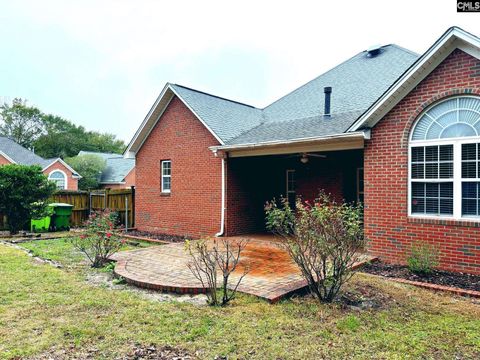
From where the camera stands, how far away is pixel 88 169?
1512 inches

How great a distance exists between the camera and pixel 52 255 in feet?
30.3

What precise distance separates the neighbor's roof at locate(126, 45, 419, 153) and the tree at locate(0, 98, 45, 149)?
2047 inches

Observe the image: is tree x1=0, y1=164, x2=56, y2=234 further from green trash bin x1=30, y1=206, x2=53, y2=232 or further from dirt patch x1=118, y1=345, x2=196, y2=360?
dirt patch x1=118, y1=345, x2=196, y2=360

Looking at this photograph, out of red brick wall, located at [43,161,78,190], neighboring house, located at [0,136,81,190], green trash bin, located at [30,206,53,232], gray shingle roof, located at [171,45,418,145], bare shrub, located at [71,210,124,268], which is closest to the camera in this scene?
bare shrub, located at [71,210,124,268]

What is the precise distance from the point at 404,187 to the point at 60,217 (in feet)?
44.9

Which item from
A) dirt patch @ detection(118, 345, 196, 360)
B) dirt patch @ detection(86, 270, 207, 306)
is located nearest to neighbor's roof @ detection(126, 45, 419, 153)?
dirt patch @ detection(86, 270, 207, 306)

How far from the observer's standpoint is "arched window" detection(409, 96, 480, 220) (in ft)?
22.4

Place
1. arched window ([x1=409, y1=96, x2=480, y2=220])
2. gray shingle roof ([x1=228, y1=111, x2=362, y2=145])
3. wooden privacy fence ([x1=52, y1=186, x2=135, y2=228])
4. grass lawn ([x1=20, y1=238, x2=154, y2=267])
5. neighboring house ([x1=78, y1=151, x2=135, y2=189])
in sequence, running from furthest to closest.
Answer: neighboring house ([x1=78, y1=151, x2=135, y2=189])
wooden privacy fence ([x1=52, y1=186, x2=135, y2=228])
gray shingle roof ([x1=228, y1=111, x2=362, y2=145])
grass lawn ([x1=20, y1=238, x2=154, y2=267])
arched window ([x1=409, y1=96, x2=480, y2=220])

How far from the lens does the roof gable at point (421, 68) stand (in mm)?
6676

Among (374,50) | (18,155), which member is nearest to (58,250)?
(374,50)

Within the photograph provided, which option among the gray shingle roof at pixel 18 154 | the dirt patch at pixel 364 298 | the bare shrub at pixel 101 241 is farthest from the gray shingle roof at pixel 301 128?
the gray shingle roof at pixel 18 154

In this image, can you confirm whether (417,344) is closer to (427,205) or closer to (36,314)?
(427,205)

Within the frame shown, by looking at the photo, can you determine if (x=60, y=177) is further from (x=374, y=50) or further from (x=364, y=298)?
(x=364, y=298)

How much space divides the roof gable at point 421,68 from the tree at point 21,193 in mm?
12109
